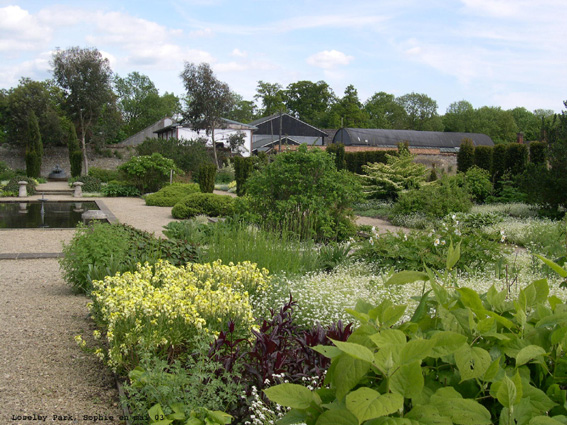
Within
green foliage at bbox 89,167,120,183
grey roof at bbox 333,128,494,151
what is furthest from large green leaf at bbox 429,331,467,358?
grey roof at bbox 333,128,494,151

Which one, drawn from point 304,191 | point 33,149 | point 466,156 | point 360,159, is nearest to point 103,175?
point 33,149

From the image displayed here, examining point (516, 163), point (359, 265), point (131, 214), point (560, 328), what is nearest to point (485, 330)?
point (560, 328)

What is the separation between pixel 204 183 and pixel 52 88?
109ft

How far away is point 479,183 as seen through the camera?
15.9 metres

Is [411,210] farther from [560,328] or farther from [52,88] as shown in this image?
[52,88]

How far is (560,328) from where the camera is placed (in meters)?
1.12

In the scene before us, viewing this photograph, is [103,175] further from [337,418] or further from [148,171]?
[337,418]

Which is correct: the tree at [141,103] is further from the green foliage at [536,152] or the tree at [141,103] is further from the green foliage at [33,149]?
the green foliage at [536,152]

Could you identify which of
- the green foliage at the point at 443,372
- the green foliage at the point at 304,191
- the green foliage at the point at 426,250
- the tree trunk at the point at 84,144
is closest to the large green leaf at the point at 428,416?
the green foliage at the point at 443,372

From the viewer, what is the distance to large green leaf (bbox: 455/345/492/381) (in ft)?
3.28

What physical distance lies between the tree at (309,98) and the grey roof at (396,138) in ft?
62.9

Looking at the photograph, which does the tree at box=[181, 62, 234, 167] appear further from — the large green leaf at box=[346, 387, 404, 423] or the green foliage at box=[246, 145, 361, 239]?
the large green leaf at box=[346, 387, 404, 423]

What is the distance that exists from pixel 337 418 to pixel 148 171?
22.5 m

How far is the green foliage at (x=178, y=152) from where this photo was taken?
26703mm
